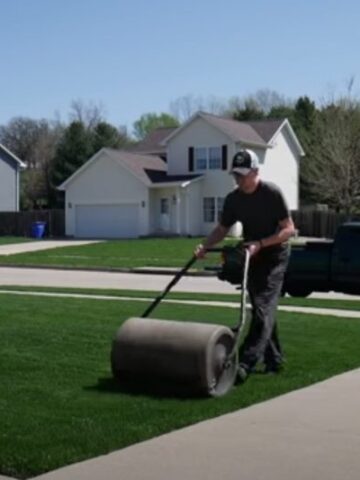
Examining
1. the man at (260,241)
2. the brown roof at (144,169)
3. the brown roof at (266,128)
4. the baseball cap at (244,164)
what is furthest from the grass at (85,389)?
the brown roof at (266,128)

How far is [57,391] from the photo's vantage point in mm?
7094

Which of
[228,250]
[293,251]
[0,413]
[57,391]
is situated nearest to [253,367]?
→ [228,250]

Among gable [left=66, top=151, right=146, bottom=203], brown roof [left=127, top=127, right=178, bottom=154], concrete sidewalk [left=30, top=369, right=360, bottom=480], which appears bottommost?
concrete sidewalk [left=30, top=369, right=360, bottom=480]

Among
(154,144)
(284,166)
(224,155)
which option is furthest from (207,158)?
(154,144)

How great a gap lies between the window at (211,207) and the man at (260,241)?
4252 centimetres

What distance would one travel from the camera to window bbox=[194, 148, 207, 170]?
167 ft

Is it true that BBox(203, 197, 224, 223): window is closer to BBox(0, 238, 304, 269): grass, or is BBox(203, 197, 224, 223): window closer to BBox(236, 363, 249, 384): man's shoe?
BBox(0, 238, 304, 269): grass

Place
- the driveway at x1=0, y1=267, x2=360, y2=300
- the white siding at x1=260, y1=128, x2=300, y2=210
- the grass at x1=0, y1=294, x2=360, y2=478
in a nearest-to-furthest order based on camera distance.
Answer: the grass at x1=0, y1=294, x2=360, y2=478
the driveway at x1=0, y1=267, x2=360, y2=300
the white siding at x1=260, y1=128, x2=300, y2=210

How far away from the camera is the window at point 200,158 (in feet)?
167

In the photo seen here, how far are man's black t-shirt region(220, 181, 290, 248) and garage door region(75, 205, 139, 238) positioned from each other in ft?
141

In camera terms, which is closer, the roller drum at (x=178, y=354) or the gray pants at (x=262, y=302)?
the roller drum at (x=178, y=354)

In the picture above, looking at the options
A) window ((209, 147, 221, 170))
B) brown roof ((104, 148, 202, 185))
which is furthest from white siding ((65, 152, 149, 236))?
window ((209, 147, 221, 170))

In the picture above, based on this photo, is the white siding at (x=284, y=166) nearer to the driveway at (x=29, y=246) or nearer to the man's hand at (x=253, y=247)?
the driveway at (x=29, y=246)

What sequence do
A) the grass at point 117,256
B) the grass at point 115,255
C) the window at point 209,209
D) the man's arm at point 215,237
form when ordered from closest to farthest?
the man's arm at point 215,237, the grass at point 117,256, the grass at point 115,255, the window at point 209,209
